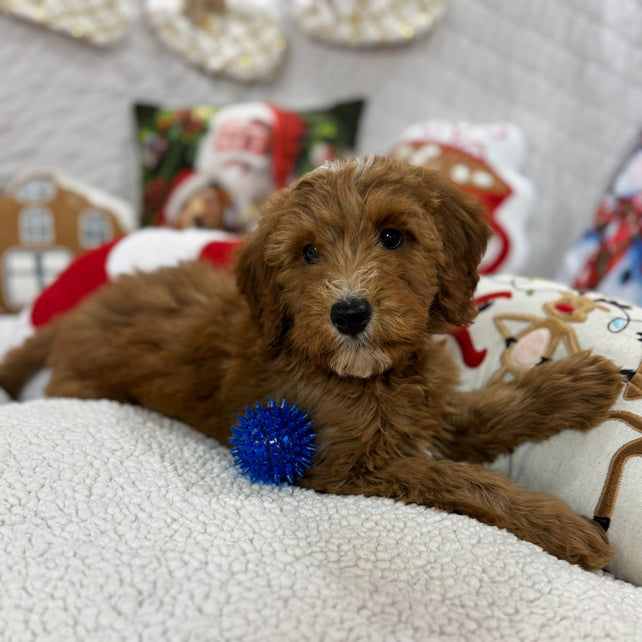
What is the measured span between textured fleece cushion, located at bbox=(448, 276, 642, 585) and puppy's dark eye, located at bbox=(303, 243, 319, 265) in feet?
1.95

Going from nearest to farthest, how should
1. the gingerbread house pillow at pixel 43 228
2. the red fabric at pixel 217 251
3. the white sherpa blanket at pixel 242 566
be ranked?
the white sherpa blanket at pixel 242 566 < the red fabric at pixel 217 251 < the gingerbread house pillow at pixel 43 228

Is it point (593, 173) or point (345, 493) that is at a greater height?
point (593, 173)

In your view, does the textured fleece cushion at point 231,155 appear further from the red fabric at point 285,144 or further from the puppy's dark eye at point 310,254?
the puppy's dark eye at point 310,254

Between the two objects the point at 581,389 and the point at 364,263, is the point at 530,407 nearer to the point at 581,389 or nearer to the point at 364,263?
the point at 581,389

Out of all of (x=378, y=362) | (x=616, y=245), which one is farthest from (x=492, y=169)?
(x=378, y=362)

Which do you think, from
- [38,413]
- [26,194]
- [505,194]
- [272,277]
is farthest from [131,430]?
[26,194]

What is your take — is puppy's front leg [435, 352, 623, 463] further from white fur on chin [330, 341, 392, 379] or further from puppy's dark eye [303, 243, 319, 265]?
puppy's dark eye [303, 243, 319, 265]

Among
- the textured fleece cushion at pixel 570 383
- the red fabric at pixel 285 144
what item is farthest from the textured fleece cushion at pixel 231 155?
the textured fleece cushion at pixel 570 383

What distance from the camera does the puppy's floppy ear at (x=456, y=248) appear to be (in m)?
1.42

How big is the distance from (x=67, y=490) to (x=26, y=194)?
2.31 meters

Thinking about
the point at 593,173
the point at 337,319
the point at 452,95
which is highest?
the point at 452,95

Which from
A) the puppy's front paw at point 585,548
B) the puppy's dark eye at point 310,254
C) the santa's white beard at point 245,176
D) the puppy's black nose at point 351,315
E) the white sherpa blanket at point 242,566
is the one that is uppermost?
the santa's white beard at point 245,176

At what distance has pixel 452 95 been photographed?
3236 mm

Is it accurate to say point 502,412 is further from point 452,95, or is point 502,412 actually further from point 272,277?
point 452,95
